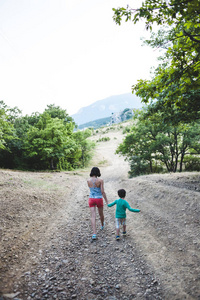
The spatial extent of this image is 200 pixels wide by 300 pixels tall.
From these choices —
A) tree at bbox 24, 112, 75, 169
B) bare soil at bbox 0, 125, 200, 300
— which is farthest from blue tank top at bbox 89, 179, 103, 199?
tree at bbox 24, 112, 75, 169

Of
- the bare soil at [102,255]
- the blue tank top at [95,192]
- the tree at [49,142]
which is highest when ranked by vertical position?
the tree at [49,142]

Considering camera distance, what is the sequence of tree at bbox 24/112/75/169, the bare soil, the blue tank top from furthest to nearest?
tree at bbox 24/112/75/169 < the blue tank top < the bare soil

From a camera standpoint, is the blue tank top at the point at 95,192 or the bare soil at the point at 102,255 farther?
the blue tank top at the point at 95,192

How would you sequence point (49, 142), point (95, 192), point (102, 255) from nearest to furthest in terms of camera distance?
1. point (102, 255)
2. point (95, 192)
3. point (49, 142)

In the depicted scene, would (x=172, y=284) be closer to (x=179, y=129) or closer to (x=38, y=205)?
(x=38, y=205)

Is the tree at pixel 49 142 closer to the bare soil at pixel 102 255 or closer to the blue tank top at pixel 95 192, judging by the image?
the bare soil at pixel 102 255

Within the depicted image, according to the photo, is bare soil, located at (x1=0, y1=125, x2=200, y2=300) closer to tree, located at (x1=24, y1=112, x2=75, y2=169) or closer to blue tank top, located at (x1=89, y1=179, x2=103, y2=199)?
blue tank top, located at (x1=89, y1=179, x2=103, y2=199)

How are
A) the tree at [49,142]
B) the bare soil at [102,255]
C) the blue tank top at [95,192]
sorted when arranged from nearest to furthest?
the bare soil at [102,255]
the blue tank top at [95,192]
the tree at [49,142]

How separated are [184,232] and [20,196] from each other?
827 cm

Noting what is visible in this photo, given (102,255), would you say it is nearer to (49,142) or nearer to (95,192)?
(95,192)

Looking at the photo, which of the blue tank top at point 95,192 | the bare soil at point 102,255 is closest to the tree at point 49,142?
the bare soil at point 102,255

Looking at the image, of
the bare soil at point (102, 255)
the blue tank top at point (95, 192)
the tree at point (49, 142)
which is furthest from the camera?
the tree at point (49, 142)

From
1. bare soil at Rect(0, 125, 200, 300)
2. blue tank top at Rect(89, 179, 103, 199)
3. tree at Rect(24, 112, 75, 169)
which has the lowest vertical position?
bare soil at Rect(0, 125, 200, 300)

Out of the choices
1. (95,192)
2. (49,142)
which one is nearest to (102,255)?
(95,192)
